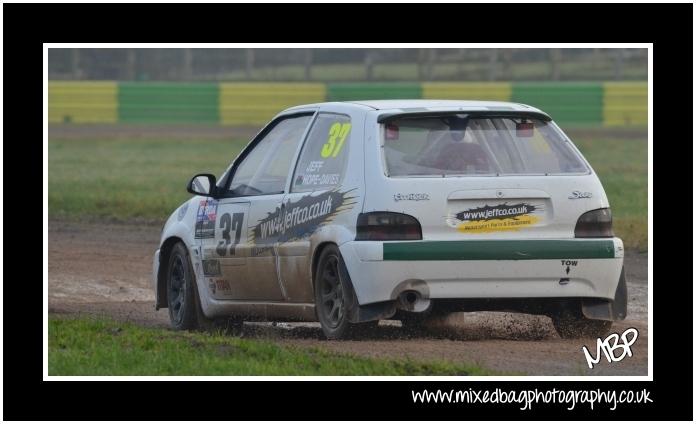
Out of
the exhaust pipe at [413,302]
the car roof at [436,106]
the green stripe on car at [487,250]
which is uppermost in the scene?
→ the car roof at [436,106]

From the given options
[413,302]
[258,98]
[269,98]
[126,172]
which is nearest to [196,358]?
[413,302]

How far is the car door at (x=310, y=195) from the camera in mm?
8852

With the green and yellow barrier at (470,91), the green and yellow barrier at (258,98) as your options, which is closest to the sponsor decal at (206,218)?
the green and yellow barrier at (470,91)

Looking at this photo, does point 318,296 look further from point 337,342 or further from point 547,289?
point 547,289

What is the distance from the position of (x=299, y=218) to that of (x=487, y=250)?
52.3 inches

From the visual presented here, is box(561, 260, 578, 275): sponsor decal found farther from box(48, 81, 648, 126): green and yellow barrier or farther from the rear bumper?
box(48, 81, 648, 126): green and yellow barrier

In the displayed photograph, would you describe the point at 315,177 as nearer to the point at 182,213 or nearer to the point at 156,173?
the point at 182,213

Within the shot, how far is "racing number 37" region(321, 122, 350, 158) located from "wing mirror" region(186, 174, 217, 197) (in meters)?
1.24

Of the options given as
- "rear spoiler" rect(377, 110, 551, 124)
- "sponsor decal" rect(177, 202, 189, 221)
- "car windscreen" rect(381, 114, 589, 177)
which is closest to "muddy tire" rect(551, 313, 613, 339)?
"car windscreen" rect(381, 114, 589, 177)

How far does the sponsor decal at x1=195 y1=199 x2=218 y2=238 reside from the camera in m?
10.2

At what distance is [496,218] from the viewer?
27.7 feet

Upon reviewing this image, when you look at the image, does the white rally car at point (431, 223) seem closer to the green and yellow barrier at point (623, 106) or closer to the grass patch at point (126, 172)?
the grass patch at point (126, 172)

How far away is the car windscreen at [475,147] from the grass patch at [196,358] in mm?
1313

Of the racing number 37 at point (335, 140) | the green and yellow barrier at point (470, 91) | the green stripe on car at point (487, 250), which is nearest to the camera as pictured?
the green stripe on car at point (487, 250)
